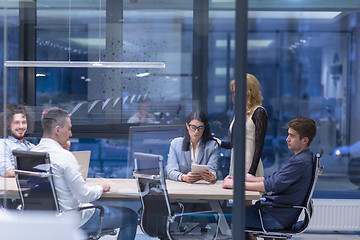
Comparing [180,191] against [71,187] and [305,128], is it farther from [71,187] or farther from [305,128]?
[305,128]

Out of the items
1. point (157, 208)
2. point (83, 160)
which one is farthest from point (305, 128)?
point (83, 160)

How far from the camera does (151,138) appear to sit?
16.3 ft

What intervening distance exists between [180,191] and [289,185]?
920mm

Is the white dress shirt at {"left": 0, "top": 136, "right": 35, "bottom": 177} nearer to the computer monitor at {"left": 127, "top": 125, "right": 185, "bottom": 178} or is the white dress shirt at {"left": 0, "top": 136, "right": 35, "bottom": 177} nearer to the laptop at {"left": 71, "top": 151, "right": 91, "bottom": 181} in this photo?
the laptop at {"left": 71, "top": 151, "right": 91, "bottom": 181}

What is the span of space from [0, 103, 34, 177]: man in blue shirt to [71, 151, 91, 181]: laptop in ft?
1.30

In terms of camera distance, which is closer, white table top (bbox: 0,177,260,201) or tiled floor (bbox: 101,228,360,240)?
white table top (bbox: 0,177,260,201)

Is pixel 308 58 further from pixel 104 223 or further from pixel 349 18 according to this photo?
pixel 104 223

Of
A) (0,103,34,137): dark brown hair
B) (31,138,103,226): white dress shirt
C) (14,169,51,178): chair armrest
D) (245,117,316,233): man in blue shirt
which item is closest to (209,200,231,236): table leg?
(245,117,316,233): man in blue shirt

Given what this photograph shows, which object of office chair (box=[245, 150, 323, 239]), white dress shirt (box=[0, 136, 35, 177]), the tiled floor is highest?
white dress shirt (box=[0, 136, 35, 177])

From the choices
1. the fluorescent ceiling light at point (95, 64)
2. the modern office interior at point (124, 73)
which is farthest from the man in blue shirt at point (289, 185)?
the fluorescent ceiling light at point (95, 64)

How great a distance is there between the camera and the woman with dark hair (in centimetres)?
453

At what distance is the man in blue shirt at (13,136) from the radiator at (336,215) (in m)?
3.59

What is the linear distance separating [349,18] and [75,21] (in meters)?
4.38

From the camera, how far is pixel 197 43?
5.77m
